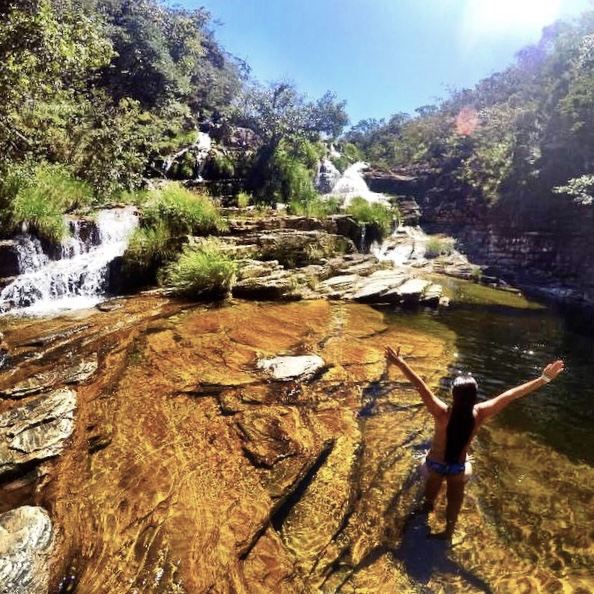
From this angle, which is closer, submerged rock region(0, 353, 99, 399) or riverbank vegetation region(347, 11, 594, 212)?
submerged rock region(0, 353, 99, 399)

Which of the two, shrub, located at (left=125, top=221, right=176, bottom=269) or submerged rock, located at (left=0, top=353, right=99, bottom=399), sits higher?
shrub, located at (left=125, top=221, right=176, bottom=269)

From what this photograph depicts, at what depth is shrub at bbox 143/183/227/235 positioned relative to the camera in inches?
460

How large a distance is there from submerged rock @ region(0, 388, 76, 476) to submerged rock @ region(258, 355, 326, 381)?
7.80 ft

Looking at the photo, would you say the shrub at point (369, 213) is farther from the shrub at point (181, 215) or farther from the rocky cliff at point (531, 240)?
the shrub at point (181, 215)

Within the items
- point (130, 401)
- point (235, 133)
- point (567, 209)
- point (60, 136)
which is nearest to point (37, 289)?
point (130, 401)

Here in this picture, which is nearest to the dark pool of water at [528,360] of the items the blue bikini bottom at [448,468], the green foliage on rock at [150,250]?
the blue bikini bottom at [448,468]

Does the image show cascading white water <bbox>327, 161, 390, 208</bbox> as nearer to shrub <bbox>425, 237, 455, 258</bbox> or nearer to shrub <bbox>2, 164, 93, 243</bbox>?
shrub <bbox>425, 237, 455, 258</bbox>

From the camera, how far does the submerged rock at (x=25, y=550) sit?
2.70 m

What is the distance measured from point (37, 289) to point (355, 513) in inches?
324

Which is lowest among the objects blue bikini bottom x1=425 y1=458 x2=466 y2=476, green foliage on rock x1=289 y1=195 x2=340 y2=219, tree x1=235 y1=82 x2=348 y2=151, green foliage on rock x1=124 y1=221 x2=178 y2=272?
blue bikini bottom x1=425 y1=458 x2=466 y2=476

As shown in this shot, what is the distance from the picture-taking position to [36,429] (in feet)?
14.0

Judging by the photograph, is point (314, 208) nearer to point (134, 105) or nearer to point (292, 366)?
point (134, 105)

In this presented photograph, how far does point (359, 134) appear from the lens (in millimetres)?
47750

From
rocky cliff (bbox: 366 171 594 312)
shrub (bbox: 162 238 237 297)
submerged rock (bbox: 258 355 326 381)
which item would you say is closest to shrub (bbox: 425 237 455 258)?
rocky cliff (bbox: 366 171 594 312)
